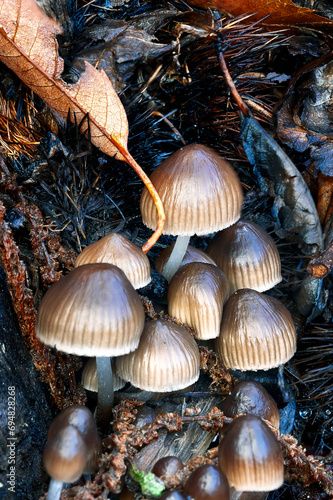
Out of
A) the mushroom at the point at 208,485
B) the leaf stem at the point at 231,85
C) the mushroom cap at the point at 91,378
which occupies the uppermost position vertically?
the leaf stem at the point at 231,85

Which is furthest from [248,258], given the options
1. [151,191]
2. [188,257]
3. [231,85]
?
[231,85]

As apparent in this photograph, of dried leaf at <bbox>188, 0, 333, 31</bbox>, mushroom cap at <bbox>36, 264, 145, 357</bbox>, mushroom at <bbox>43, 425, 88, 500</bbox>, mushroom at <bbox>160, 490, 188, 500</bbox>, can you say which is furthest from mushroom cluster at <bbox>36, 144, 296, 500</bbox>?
dried leaf at <bbox>188, 0, 333, 31</bbox>

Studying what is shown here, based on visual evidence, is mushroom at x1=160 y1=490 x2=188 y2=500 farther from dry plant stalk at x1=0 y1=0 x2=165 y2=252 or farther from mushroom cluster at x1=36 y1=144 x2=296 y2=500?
dry plant stalk at x1=0 y1=0 x2=165 y2=252

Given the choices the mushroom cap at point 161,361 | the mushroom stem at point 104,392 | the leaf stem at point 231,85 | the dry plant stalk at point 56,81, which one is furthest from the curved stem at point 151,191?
the leaf stem at point 231,85

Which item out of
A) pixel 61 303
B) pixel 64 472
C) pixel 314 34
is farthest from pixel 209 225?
pixel 314 34

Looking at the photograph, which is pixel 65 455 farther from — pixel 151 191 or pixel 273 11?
pixel 273 11

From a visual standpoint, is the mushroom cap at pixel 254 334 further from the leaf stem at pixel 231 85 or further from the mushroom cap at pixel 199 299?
the leaf stem at pixel 231 85
